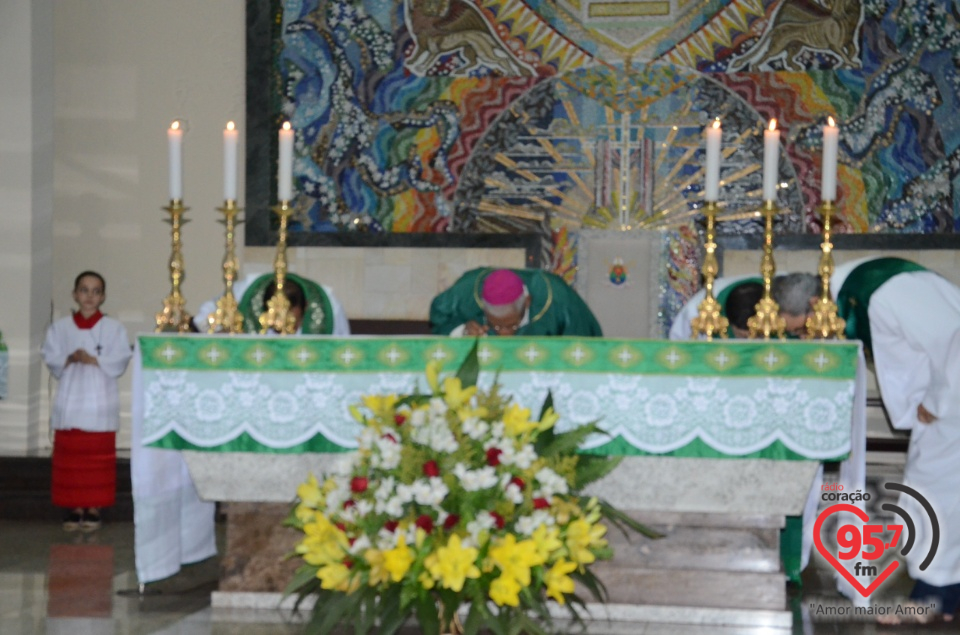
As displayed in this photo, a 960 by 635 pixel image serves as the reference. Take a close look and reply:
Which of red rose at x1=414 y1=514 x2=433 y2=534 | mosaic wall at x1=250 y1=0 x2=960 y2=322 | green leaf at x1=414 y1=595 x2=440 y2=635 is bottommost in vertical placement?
green leaf at x1=414 y1=595 x2=440 y2=635

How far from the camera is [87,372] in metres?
7.98

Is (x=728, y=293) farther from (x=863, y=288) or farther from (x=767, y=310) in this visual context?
(x=767, y=310)

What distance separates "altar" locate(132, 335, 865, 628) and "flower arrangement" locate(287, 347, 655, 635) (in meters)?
1.34

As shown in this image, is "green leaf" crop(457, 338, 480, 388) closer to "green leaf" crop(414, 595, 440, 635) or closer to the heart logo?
"green leaf" crop(414, 595, 440, 635)

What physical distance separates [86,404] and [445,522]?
5194mm

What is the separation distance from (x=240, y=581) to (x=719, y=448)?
2.11 metres

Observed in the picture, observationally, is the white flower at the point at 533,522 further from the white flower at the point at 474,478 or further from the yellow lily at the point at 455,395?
the yellow lily at the point at 455,395

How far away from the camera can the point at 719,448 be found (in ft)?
16.1

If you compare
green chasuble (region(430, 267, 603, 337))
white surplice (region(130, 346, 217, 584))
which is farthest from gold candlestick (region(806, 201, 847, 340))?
white surplice (region(130, 346, 217, 584))

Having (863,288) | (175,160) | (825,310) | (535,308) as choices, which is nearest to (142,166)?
(535,308)

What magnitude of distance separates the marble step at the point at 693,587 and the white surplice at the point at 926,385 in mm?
758

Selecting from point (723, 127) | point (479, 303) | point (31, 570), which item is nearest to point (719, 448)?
point (479, 303)

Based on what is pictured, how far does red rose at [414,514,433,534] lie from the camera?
3287 mm

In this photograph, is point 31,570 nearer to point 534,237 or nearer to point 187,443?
point 187,443
